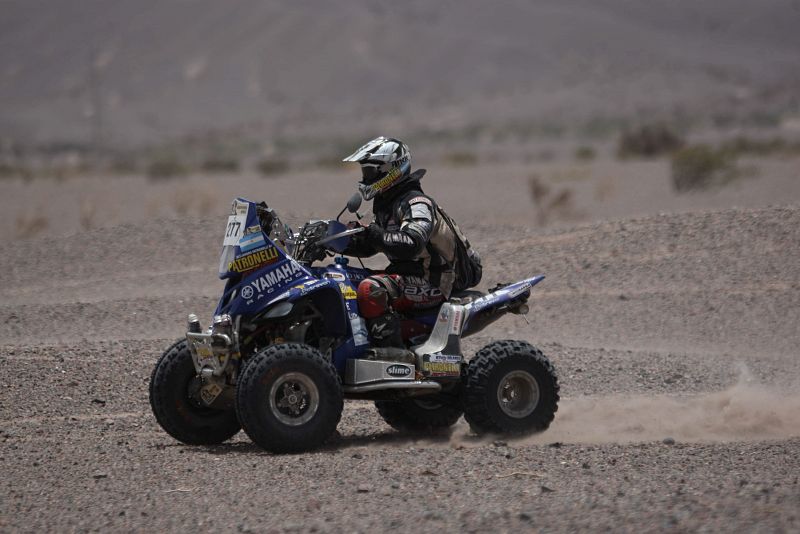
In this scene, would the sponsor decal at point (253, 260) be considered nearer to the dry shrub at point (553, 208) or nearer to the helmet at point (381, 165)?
the helmet at point (381, 165)

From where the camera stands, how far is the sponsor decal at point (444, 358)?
871cm

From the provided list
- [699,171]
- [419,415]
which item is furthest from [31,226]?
[419,415]

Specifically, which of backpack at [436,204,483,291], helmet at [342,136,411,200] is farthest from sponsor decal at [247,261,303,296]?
backpack at [436,204,483,291]

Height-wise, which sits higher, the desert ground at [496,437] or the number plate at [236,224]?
the number plate at [236,224]

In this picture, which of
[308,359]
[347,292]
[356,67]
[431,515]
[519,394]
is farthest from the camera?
[356,67]

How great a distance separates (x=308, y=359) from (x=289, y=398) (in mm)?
284

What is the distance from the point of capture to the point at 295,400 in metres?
8.05

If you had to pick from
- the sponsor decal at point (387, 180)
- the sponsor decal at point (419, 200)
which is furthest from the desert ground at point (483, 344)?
the sponsor decal at point (387, 180)

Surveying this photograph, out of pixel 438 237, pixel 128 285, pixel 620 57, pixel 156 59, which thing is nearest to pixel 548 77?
pixel 620 57

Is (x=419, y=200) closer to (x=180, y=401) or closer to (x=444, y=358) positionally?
(x=444, y=358)

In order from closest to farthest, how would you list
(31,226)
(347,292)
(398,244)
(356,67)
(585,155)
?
(398,244)
(347,292)
(31,226)
(585,155)
(356,67)

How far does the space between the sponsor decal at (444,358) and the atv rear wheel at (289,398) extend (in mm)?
858

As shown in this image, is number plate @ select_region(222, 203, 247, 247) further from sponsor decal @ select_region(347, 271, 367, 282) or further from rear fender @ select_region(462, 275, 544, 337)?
rear fender @ select_region(462, 275, 544, 337)

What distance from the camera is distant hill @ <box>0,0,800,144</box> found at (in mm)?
84312
